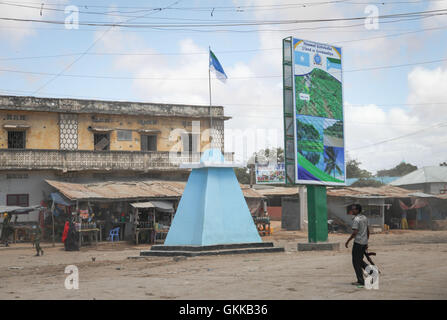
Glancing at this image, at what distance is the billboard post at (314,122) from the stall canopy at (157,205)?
10680 millimetres

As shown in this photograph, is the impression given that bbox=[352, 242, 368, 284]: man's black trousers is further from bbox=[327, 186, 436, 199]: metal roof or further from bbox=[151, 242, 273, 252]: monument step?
bbox=[327, 186, 436, 199]: metal roof

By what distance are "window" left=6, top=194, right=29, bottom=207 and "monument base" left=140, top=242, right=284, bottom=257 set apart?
559 inches

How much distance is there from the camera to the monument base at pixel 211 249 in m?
19.3

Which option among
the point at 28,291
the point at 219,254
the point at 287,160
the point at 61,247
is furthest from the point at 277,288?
the point at 61,247

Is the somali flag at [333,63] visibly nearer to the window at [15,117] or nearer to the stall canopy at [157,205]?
the stall canopy at [157,205]

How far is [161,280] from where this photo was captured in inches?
501

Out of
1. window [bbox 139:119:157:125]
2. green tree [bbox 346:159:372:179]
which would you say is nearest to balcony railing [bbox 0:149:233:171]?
window [bbox 139:119:157:125]

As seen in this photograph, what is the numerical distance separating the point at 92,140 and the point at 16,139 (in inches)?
175

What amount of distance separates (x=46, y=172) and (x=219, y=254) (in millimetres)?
17261

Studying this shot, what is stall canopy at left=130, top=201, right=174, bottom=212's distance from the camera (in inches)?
1174

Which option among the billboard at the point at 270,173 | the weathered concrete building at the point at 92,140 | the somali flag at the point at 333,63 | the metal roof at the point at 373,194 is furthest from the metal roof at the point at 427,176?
the somali flag at the point at 333,63

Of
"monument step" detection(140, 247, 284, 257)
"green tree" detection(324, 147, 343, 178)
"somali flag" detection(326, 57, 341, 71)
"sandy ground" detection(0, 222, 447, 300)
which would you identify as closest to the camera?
"sandy ground" detection(0, 222, 447, 300)

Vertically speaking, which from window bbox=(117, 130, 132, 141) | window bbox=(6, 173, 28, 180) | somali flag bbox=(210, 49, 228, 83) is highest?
somali flag bbox=(210, 49, 228, 83)
